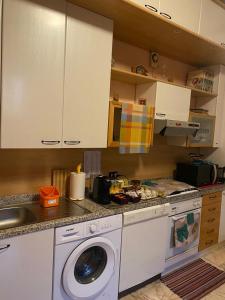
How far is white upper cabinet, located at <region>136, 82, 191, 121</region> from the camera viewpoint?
7.79ft

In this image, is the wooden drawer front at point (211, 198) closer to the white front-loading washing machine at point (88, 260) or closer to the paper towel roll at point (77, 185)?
the white front-loading washing machine at point (88, 260)

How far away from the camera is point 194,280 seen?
93.7 inches

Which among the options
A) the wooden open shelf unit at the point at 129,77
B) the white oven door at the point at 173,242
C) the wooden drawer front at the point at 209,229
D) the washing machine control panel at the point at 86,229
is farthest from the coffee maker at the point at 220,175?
the washing machine control panel at the point at 86,229

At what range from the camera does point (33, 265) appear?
58.2 inches

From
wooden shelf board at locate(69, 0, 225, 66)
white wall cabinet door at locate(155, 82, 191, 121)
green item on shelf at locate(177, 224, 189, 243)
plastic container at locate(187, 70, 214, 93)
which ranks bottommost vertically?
green item on shelf at locate(177, 224, 189, 243)

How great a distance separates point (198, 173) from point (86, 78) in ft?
5.63

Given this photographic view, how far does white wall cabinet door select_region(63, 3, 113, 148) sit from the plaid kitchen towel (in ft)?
0.72

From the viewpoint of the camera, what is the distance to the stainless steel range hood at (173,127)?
237 cm

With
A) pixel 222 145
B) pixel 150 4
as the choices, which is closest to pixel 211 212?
pixel 222 145

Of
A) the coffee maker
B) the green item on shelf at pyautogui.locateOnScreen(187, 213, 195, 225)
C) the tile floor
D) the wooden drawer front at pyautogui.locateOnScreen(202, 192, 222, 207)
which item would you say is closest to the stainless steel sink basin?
the tile floor

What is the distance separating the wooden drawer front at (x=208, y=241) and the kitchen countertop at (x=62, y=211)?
0.92 meters

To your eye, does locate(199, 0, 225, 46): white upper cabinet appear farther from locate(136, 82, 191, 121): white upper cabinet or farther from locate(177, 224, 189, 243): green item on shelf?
locate(177, 224, 189, 243): green item on shelf

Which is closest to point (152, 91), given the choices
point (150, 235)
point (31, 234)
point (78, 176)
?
point (78, 176)

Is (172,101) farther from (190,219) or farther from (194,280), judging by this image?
(194,280)
